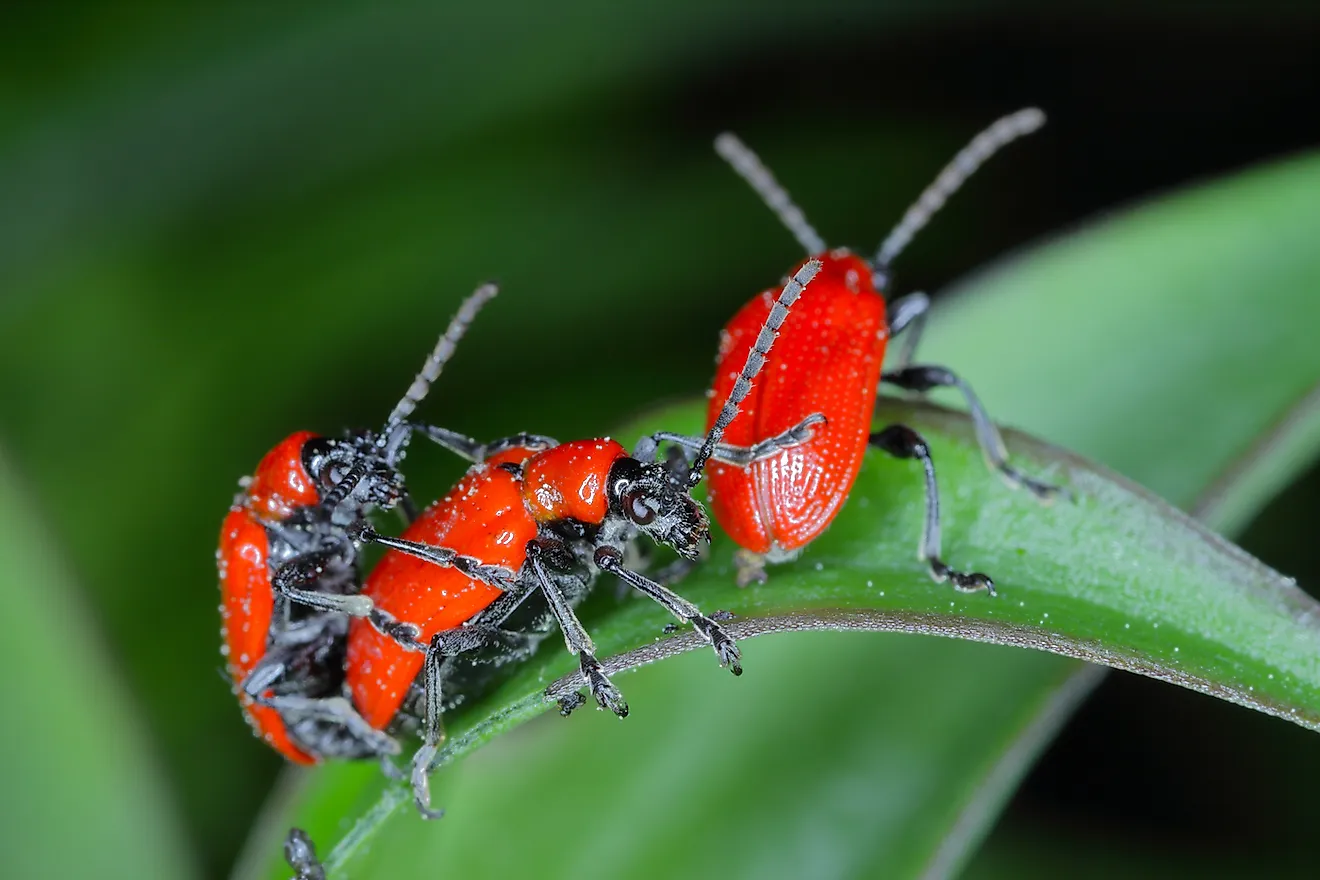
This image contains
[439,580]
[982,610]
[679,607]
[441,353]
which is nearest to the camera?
[982,610]

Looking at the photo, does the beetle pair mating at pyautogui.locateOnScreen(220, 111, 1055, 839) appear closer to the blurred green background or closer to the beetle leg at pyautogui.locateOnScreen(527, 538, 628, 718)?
the beetle leg at pyautogui.locateOnScreen(527, 538, 628, 718)

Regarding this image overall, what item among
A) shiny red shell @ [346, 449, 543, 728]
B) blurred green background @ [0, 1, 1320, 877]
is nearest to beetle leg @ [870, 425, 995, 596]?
shiny red shell @ [346, 449, 543, 728]

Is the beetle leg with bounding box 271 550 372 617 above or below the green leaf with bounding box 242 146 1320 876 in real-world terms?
above

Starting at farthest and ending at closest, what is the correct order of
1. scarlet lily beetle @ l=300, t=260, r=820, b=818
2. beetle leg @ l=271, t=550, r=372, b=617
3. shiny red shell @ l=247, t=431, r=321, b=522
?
1. shiny red shell @ l=247, t=431, r=321, b=522
2. beetle leg @ l=271, t=550, r=372, b=617
3. scarlet lily beetle @ l=300, t=260, r=820, b=818

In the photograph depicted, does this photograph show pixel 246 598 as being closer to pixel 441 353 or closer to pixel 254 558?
pixel 254 558

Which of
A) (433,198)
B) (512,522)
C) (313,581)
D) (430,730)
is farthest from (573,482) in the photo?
(433,198)

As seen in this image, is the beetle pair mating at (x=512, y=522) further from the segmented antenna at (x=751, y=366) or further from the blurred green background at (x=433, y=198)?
the blurred green background at (x=433, y=198)

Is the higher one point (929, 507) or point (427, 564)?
point (427, 564)

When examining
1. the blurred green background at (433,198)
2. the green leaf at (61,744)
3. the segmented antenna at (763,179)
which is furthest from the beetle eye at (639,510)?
the blurred green background at (433,198)
